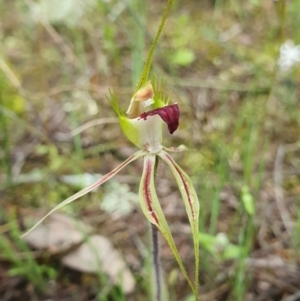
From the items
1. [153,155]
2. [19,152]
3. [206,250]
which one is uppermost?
[19,152]

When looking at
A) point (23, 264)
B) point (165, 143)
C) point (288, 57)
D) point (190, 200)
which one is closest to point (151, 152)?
point (190, 200)

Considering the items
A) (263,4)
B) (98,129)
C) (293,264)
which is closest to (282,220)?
(293,264)

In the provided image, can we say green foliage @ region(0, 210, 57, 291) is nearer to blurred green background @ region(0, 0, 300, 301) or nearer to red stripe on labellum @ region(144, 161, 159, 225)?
blurred green background @ region(0, 0, 300, 301)

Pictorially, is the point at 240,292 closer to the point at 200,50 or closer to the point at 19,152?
the point at 19,152

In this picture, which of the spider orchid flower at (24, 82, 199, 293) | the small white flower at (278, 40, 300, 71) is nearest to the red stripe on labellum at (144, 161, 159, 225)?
the spider orchid flower at (24, 82, 199, 293)

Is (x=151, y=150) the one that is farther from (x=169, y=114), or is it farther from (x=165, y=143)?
(x=165, y=143)
